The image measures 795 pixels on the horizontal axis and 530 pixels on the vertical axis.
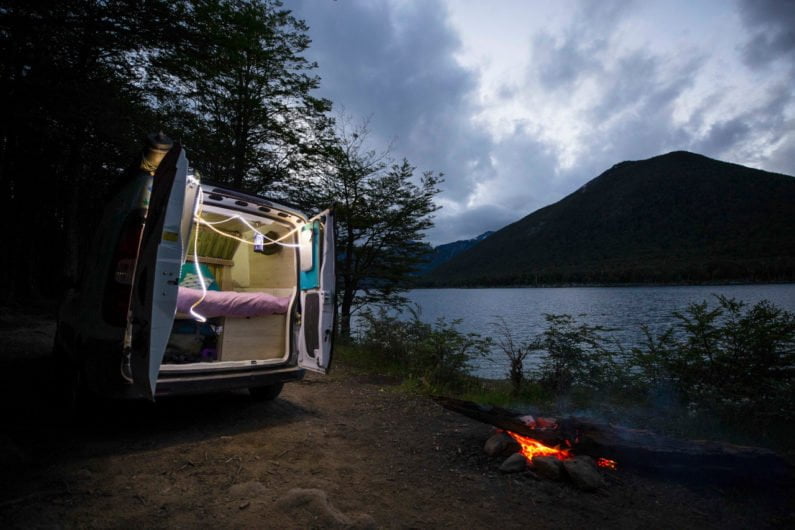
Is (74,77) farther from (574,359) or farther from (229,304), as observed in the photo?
(574,359)

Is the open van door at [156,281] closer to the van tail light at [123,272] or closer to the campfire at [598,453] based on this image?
the van tail light at [123,272]

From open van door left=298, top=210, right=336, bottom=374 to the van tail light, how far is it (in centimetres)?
206

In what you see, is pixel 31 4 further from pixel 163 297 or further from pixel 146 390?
pixel 146 390

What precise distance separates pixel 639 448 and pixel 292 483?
292cm

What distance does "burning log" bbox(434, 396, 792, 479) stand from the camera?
10.0ft

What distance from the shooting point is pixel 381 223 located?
555 inches

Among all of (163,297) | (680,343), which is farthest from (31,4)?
(680,343)

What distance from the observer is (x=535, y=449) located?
364 centimetres

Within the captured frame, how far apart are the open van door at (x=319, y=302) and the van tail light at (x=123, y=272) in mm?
2056

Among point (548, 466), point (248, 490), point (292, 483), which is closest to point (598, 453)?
point (548, 466)

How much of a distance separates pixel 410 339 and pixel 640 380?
4383 mm

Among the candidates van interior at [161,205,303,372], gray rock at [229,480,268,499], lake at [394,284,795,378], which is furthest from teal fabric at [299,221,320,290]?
lake at [394,284,795,378]

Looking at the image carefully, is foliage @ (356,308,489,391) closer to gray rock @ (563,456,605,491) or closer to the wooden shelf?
gray rock @ (563,456,605,491)

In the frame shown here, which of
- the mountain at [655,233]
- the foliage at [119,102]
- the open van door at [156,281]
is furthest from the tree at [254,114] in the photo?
the mountain at [655,233]
